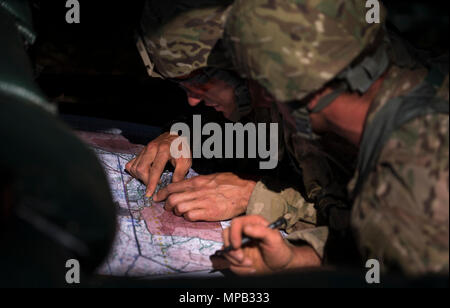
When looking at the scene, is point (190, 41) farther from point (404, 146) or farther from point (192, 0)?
point (404, 146)

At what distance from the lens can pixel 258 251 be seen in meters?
1.60

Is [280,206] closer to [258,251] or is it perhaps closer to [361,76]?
[258,251]

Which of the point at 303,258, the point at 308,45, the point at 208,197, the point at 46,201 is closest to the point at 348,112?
the point at 308,45

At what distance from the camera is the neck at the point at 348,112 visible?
1.45 metres

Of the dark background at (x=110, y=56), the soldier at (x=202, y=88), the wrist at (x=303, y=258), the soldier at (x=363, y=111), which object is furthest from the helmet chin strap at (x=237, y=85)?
the wrist at (x=303, y=258)

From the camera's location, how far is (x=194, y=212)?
76.9 inches

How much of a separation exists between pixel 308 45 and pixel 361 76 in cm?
18

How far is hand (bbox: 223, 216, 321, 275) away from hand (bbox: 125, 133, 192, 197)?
652 mm

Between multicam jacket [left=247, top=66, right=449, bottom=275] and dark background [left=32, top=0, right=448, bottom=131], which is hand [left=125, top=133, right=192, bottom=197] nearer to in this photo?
dark background [left=32, top=0, right=448, bottom=131]

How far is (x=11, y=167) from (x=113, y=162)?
1.31 meters

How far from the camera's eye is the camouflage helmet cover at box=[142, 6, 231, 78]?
6.02ft

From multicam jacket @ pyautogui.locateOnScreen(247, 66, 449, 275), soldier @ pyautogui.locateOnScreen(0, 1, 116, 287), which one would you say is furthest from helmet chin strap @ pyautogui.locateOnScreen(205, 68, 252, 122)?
soldier @ pyautogui.locateOnScreen(0, 1, 116, 287)
